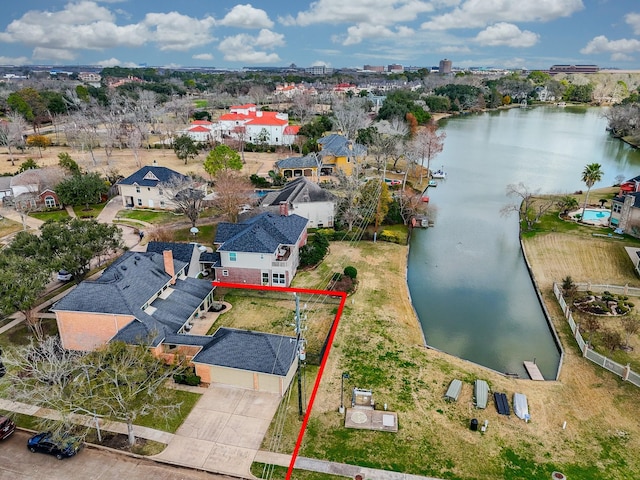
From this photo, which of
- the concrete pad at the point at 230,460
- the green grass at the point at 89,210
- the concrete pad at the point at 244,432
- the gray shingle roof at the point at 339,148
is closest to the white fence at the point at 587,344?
the concrete pad at the point at 244,432

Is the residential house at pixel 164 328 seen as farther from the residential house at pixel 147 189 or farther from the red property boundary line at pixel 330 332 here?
the residential house at pixel 147 189

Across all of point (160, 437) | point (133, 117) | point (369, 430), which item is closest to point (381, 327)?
point (369, 430)

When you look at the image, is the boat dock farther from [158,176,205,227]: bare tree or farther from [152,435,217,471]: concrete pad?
[158,176,205,227]: bare tree

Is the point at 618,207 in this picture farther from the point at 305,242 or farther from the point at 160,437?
the point at 160,437

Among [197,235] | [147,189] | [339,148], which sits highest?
[339,148]

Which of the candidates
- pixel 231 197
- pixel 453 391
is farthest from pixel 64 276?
pixel 453 391

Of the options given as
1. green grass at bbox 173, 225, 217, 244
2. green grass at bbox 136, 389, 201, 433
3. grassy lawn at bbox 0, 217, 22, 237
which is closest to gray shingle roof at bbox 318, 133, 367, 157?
green grass at bbox 173, 225, 217, 244

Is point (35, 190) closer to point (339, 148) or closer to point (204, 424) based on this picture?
point (339, 148)
